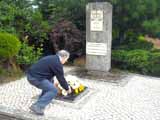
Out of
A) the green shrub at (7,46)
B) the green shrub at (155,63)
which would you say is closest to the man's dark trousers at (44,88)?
the green shrub at (7,46)

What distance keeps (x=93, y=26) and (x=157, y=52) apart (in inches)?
127

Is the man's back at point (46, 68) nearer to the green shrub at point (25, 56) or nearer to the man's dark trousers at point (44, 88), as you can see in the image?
the man's dark trousers at point (44, 88)

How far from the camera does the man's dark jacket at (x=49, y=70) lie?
16.3 ft

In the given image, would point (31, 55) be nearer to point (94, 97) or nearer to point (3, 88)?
point (3, 88)

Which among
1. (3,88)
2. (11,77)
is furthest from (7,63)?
(3,88)

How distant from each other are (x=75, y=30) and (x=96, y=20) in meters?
2.01

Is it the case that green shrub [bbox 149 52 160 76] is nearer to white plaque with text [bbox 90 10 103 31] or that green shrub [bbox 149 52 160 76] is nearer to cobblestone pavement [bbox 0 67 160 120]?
cobblestone pavement [bbox 0 67 160 120]

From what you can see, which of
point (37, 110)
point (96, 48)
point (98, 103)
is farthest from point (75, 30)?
point (37, 110)

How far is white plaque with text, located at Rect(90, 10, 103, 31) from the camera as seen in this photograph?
830 cm

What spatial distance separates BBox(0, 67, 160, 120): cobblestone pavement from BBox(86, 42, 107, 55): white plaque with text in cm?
104

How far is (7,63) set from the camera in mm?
8188

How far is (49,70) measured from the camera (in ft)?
16.6

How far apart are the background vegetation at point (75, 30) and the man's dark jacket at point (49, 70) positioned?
347 cm

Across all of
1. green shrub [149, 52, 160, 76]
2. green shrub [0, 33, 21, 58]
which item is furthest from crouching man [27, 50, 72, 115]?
green shrub [149, 52, 160, 76]
